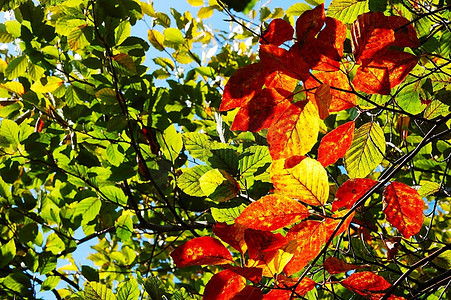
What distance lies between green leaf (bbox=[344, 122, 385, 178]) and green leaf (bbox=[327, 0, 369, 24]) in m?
0.42

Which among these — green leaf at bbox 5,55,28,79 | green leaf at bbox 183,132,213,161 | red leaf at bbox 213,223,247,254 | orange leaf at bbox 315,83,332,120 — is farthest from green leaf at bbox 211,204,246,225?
green leaf at bbox 5,55,28,79

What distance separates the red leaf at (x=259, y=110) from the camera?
753mm

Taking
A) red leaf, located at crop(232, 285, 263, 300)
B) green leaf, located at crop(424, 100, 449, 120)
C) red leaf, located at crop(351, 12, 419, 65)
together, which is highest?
red leaf, located at crop(351, 12, 419, 65)

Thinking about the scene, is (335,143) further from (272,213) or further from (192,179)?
(192,179)

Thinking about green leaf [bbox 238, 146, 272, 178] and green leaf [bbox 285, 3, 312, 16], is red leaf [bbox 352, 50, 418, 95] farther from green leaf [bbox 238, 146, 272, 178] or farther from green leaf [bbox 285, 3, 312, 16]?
green leaf [bbox 285, 3, 312, 16]

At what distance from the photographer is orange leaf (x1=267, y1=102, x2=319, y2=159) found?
761 mm

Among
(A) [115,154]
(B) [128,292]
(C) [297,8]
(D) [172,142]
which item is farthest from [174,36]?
(B) [128,292]

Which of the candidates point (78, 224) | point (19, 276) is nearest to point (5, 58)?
point (78, 224)

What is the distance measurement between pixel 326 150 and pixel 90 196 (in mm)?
1244

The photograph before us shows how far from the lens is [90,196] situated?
69.9 inches

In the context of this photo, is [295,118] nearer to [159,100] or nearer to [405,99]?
[405,99]

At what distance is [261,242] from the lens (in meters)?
0.75

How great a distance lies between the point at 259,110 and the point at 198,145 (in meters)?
0.44

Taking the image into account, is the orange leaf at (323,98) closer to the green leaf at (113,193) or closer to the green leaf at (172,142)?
the green leaf at (172,142)
